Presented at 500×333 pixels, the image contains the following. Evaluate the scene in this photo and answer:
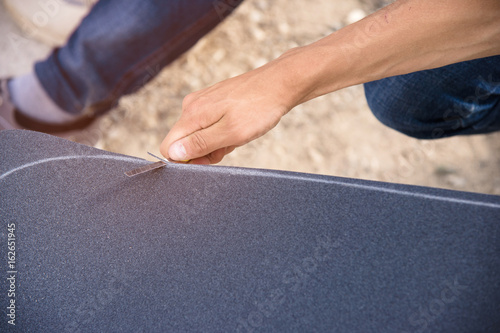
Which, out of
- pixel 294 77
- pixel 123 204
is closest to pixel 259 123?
pixel 294 77

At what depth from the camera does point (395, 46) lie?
60cm

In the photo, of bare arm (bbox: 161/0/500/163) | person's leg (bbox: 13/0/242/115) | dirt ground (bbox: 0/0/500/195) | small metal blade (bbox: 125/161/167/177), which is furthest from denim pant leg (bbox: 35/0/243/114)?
small metal blade (bbox: 125/161/167/177)

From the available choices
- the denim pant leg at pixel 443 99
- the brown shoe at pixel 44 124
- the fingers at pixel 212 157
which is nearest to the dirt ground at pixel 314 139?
the brown shoe at pixel 44 124

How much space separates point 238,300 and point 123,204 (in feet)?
0.68

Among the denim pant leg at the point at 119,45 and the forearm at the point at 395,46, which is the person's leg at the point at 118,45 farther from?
the forearm at the point at 395,46

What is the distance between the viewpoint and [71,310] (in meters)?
0.54

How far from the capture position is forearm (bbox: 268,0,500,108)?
555 mm

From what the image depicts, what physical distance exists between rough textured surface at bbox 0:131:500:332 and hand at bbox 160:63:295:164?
9 centimetres

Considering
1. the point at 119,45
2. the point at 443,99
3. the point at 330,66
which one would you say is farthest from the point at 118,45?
the point at 443,99

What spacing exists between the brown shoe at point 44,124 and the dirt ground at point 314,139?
1.6 inches

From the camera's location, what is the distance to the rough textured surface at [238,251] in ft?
1.76

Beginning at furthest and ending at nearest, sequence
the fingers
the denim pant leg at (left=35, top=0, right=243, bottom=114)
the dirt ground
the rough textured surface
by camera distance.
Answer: the dirt ground
the denim pant leg at (left=35, top=0, right=243, bottom=114)
the fingers
the rough textured surface

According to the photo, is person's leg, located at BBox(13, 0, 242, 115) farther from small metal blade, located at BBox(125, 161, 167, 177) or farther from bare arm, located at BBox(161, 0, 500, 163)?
small metal blade, located at BBox(125, 161, 167, 177)

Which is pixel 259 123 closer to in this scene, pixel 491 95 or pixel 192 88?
pixel 491 95
